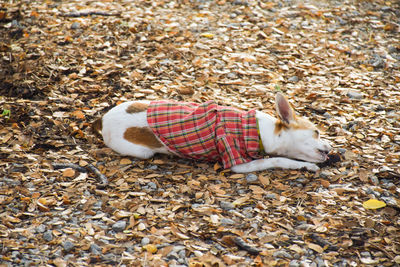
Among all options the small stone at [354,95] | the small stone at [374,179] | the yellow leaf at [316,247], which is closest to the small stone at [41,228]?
the yellow leaf at [316,247]

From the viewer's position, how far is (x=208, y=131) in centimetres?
484

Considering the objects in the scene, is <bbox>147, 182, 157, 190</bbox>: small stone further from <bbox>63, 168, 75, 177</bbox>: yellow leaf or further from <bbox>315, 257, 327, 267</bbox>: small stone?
<bbox>315, 257, 327, 267</bbox>: small stone

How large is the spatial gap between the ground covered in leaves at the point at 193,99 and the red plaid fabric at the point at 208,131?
0.81 feet

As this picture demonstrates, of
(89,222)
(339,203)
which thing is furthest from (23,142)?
(339,203)

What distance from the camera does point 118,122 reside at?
5.04 metres

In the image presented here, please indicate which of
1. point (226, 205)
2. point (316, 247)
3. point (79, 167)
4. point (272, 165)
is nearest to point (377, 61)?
point (272, 165)

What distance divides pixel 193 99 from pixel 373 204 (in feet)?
8.91

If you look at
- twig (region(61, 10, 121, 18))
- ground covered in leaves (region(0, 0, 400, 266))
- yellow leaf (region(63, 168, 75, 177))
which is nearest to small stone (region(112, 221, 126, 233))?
ground covered in leaves (region(0, 0, 400, 266))

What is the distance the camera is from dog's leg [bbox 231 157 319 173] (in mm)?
4930

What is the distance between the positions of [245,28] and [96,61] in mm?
2646

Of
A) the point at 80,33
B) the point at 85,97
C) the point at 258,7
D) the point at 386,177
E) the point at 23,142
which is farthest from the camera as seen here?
the point at 258,7

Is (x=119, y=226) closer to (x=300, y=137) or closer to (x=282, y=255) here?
(x=282, y=255)

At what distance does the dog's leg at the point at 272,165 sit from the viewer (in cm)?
493

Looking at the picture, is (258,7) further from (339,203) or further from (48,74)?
(339,203)
